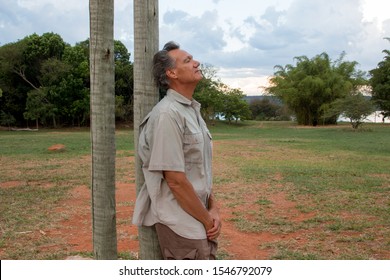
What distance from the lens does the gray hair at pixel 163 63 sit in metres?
2.27

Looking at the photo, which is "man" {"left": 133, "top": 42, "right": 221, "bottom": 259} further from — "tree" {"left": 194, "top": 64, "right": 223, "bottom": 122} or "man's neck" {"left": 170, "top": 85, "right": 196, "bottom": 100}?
"tree" {"left": 194, "top": 64, "right": 223, "bottom": 122}

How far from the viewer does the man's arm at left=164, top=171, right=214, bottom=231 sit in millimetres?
2055

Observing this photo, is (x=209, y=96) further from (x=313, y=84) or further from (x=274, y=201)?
(x=274, y=201)

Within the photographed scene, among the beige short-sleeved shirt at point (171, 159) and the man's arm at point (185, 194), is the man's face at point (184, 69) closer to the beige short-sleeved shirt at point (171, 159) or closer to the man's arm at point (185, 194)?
the beige short-sleeved shirt at point (171, 159)

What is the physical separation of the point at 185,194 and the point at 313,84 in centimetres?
3707

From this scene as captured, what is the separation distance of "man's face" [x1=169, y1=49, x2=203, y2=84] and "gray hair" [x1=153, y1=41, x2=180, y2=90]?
0.09 feet

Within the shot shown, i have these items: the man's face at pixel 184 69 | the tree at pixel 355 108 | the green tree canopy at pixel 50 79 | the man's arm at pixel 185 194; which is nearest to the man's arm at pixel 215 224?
the man's arm at pixel 185 194

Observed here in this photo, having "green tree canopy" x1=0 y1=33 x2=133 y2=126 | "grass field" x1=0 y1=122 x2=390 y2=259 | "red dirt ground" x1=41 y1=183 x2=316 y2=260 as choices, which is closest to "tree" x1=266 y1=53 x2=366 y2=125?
"green tree canopy" x1=0 y1=33 x2=133 y2=126

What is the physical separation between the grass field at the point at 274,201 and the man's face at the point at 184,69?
2888 mm

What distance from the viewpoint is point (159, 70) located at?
229 cm

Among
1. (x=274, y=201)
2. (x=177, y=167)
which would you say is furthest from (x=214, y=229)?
(x=274, y=201)

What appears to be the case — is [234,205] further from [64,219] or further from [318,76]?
[318,76]

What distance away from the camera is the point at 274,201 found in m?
7.50

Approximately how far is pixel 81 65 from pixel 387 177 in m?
24.7
